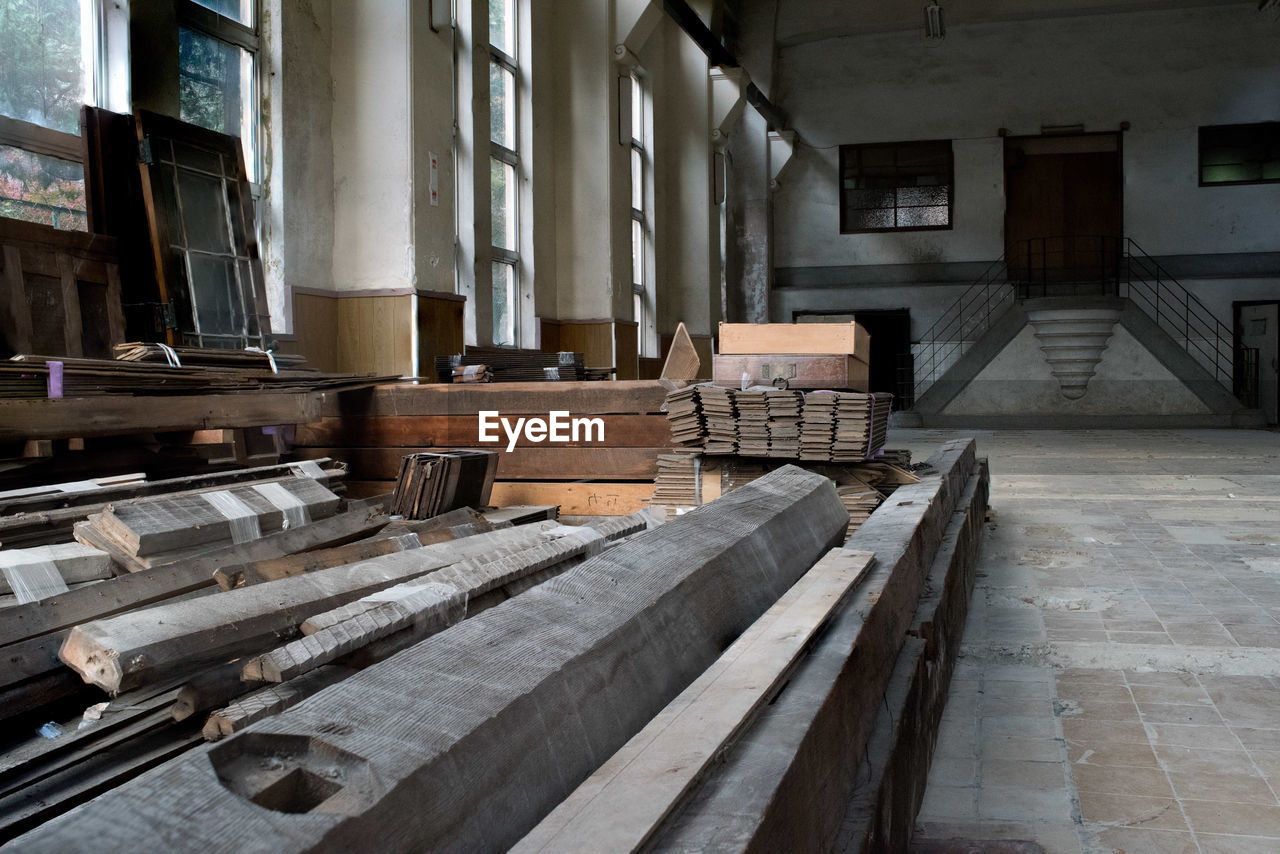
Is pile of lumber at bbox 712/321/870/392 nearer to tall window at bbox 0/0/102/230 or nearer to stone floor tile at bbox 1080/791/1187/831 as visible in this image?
stone floor tile at bbox 1080/791/1187/831

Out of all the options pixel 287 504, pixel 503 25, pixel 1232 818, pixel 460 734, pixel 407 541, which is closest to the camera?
pixel 460 734

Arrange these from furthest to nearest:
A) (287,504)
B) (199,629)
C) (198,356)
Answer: (198,356), (287,504), (199,629)

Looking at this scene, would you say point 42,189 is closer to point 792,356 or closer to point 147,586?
point 147,586

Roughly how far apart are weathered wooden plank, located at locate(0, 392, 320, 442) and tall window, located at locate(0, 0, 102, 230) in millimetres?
1669

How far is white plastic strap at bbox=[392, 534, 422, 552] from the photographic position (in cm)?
314

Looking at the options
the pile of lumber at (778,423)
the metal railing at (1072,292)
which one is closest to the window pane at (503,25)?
the pile of lumber at (778,423)

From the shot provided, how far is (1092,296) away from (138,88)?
607 inches

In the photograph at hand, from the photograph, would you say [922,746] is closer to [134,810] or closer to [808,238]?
[134,810]

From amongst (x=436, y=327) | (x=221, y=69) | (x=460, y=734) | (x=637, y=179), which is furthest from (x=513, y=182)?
(x=460, y=734)

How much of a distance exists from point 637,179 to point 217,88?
8.13m

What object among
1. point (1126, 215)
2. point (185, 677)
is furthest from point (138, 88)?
point (1126, 215)

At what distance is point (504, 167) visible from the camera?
35.9ft

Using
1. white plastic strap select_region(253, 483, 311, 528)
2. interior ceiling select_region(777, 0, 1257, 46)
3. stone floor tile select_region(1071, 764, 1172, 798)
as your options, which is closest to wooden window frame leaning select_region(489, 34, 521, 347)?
white plastic strap select_region(253, 483, 311, 528)

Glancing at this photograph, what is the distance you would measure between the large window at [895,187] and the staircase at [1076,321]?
5.58ft
